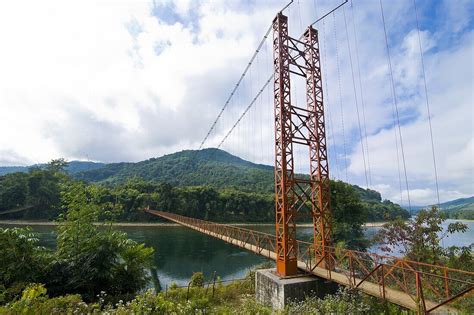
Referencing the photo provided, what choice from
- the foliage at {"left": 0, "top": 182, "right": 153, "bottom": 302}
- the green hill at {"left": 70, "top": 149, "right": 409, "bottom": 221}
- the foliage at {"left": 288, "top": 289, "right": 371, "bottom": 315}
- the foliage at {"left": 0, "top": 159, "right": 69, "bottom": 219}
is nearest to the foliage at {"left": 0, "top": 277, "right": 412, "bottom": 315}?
the foliage at {"left": 288, "top": 289, "right": 371, "bottom": 315}

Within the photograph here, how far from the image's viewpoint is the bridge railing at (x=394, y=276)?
4.40 m

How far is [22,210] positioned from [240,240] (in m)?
47.1

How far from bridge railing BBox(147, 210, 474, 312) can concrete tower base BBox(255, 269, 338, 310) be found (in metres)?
0.33

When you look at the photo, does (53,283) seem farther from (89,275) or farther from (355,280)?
(355,280)

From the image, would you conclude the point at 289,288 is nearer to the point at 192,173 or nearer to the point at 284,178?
the point at 284,178

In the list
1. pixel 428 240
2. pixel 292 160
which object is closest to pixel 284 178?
pixel 292 160

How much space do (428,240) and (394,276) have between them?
467 cm

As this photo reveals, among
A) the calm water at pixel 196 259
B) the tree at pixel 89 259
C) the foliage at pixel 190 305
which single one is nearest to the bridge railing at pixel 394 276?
the foliage at pixel 190 305

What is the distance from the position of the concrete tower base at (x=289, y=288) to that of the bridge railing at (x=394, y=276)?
12.9 inches

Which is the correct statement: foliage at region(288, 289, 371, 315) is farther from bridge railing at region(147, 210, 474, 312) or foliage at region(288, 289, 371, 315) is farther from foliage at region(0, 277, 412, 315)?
bridge railing at region(147, 210, 474, 312)

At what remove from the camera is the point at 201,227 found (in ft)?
60.4

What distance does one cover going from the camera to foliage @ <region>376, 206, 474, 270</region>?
7824 millimetres

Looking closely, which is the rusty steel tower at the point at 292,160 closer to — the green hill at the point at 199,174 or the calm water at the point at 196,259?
the calm water at the point at 196,259

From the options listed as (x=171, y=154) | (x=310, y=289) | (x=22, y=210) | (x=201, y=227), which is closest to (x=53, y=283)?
(x=310, y=289)
